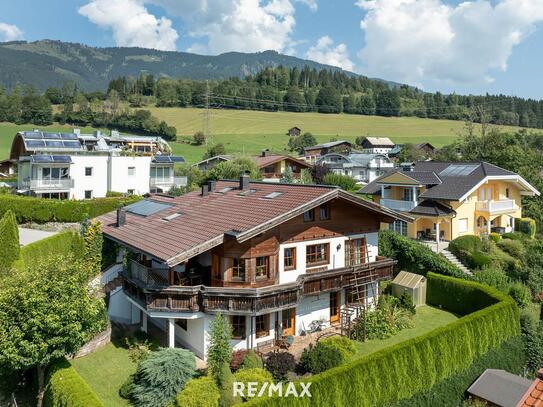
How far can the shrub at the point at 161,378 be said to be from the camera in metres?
15.5

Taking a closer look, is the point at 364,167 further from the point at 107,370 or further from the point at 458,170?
the point at 107,370

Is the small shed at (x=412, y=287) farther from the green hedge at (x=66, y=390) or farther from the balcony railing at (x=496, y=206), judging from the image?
the green hedge at (x=66, y=390)

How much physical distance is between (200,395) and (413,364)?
323 inches

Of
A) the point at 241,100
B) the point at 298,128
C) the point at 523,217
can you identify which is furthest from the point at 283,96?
the point at 523,217

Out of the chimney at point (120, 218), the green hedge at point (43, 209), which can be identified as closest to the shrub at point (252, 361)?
the chimney at point (120, 218)

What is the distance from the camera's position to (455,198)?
120 feet

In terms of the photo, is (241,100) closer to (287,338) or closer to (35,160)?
(35,160)

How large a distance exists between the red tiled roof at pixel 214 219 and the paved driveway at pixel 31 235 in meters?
9.59

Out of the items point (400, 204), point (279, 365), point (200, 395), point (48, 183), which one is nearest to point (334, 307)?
point (279, 365)

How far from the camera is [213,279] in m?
20.2

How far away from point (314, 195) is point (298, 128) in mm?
109175

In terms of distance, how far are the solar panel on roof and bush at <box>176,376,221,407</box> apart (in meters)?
13.3

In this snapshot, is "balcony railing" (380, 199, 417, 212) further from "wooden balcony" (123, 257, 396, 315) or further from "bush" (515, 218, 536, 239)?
"wooden balcony" (123, 257, 396, 315)

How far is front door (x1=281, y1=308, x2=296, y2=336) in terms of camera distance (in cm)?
2169
